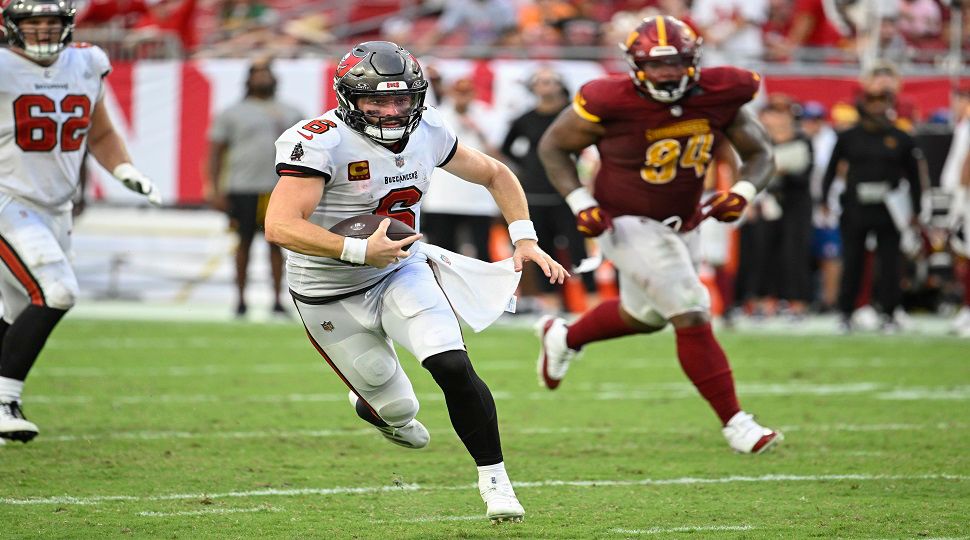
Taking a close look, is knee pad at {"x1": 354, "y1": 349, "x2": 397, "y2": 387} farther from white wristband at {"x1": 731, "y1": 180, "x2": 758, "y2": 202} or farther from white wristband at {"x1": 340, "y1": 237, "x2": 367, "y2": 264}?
white wristband at {"x1": 731, "y1": 180, "x2": 758, "y2": 202}

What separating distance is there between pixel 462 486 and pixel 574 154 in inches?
80.5

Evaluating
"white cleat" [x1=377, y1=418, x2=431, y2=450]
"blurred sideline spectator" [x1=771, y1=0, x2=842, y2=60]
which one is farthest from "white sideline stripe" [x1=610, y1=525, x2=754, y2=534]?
"blurred sideline spectator" [x1=771, y1=0, x2=842, y2=60]

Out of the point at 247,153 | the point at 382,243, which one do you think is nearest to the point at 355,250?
the point at 382,243

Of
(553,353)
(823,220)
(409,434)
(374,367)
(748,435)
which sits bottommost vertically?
(823,220)

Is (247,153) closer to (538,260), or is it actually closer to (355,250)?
(538,260)

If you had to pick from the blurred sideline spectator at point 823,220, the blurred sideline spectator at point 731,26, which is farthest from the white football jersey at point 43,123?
the blurred sideline spectator at point 731,26

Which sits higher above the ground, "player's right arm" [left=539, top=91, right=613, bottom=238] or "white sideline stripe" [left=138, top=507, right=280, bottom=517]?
"player's right arm" [left=539, top=91, right=613, bottom=238]

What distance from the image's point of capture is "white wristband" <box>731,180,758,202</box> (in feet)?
21.3

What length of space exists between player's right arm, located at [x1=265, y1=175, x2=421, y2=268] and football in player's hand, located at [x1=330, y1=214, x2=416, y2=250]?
0.27 ft

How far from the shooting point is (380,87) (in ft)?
15.5

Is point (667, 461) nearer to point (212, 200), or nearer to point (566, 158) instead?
point (566, 158)

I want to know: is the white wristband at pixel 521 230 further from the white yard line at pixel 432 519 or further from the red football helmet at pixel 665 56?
the red football helmet at pixel 665 56

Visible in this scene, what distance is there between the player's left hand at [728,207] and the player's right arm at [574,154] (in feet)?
1.51

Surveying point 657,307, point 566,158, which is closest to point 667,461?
point 657,307
